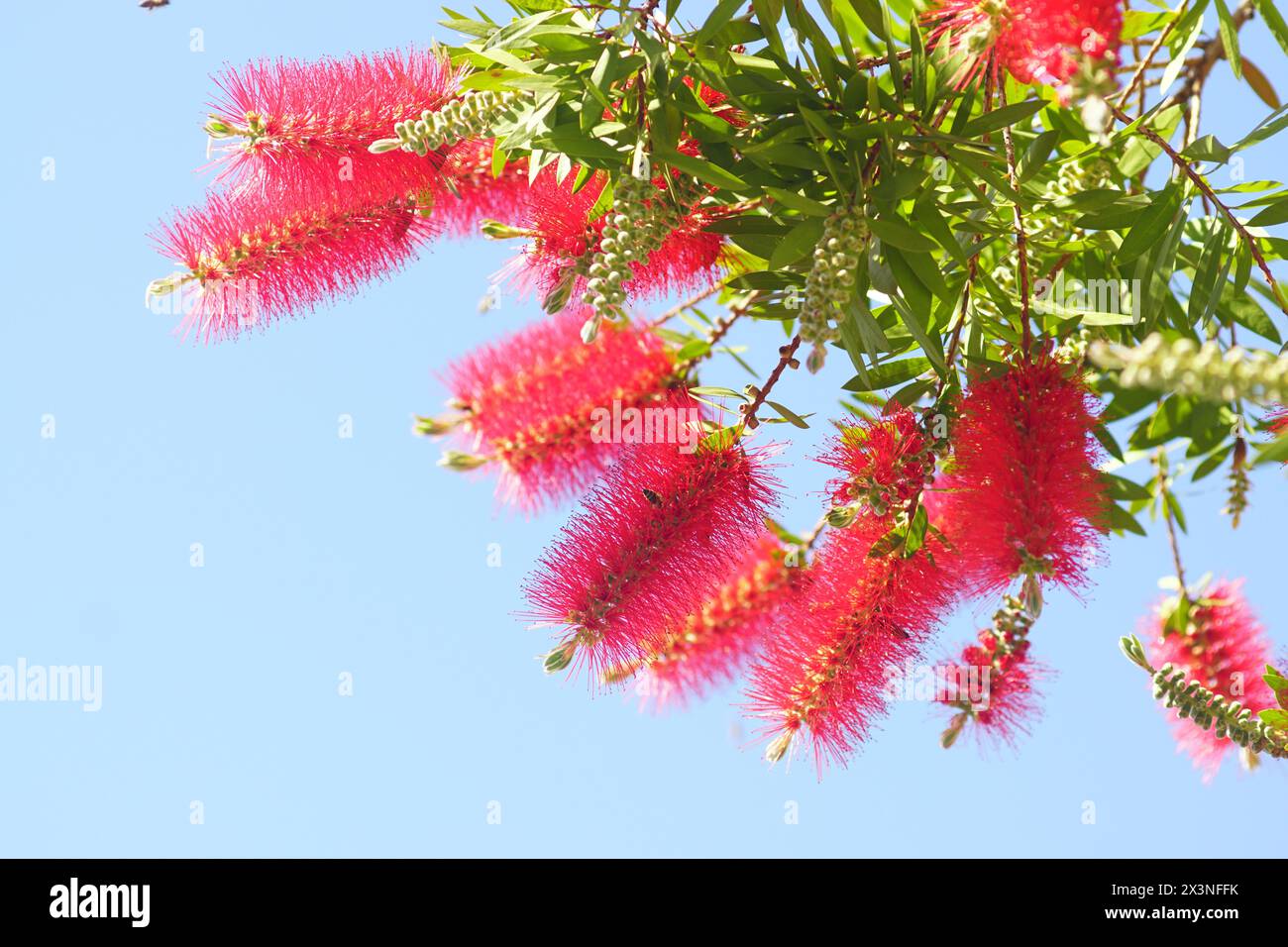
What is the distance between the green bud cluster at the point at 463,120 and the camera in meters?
1.55

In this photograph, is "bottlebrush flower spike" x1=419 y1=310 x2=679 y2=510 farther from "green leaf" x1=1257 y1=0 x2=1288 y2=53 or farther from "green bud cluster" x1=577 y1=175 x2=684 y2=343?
"green leaf" x1=1257 y1=0 x2=1288 y2=53

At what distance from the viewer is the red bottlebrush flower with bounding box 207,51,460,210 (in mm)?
1762

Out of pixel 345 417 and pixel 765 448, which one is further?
pixel 345 417

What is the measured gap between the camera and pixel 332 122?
5.81 feet

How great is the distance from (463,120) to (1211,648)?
6.25 feet

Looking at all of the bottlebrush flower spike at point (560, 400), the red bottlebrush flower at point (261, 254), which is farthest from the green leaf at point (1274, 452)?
the red bottlebrush flower at point (261, 254)

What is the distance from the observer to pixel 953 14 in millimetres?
1613

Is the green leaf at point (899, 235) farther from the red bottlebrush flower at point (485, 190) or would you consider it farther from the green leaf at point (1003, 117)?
the red bottlebrush flower at point (485, 190)

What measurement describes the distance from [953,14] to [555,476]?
1157 mm

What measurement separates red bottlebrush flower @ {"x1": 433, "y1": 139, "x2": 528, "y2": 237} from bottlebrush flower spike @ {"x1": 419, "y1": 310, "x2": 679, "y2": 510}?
11.1 inches

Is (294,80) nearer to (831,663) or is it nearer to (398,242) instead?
(398,242)

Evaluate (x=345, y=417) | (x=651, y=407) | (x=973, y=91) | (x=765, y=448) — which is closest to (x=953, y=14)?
(x=973, y=91)

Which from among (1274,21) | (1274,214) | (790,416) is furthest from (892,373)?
(1274,21)

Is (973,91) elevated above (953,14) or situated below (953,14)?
Result: below
